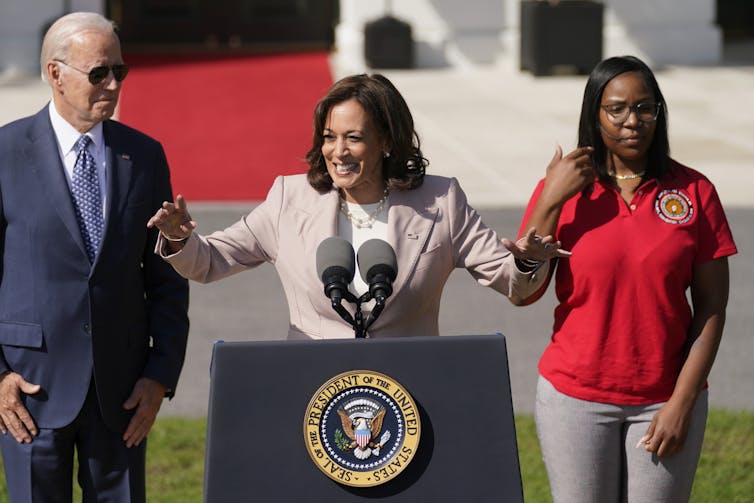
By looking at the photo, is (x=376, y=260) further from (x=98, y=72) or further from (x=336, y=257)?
(x=98, y=72)

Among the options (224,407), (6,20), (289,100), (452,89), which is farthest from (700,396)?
(6,20)

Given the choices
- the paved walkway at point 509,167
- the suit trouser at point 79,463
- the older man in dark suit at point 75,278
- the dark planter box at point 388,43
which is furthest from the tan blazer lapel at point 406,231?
the dark planter box at point 388,43

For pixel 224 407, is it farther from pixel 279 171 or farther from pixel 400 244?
pixel 279 171

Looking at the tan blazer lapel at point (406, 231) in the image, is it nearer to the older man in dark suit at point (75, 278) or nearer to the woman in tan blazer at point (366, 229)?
the woman in tan blazer at point (366, 229)

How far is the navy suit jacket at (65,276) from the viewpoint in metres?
4.28

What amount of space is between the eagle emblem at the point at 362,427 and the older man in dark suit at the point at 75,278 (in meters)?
1.11

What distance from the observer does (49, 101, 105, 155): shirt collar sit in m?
4.38

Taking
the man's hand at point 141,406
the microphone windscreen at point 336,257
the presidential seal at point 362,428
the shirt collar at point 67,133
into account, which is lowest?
the man's hand at point 141,406

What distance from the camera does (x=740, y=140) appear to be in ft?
55.1

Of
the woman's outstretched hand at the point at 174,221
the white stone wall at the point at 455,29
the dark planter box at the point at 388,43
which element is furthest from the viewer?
the white stone wall at the point at 455,29

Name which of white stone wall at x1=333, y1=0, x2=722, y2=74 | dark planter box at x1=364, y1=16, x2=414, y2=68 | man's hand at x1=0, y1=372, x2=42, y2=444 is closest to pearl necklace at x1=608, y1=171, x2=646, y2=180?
man's hand at x1=0, y1=372, x2=42, y2=444

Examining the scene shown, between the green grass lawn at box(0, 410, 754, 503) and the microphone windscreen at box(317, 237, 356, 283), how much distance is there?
9.84 ft

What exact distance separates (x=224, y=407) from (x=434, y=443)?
55cm

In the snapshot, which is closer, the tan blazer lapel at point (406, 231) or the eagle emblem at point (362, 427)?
the eagle emblem at point (362, 427)
